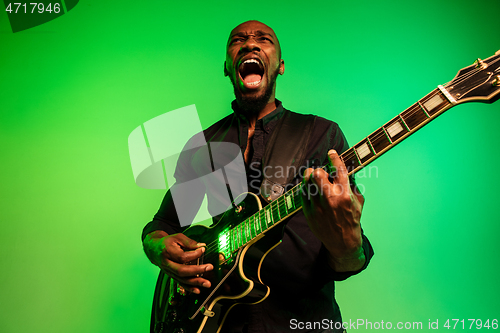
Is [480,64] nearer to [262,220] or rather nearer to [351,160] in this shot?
[351,160]

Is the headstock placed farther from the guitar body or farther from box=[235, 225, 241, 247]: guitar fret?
box=[235, 225, 241, 247]: guitar fret

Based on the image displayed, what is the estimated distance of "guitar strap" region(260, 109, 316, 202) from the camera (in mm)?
1172

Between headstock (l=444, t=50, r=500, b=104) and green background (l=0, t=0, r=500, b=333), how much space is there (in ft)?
3.81

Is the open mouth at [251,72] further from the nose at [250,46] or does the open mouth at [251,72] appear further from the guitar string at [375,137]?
the guitar string at [375,137]

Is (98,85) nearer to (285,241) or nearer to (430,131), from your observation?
(285,241)

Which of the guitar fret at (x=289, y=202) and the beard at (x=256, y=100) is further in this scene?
the beard at (x=256, y=100)

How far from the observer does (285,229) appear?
1129 mm

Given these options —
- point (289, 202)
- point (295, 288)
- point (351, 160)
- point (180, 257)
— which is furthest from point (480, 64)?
point (180, 257)

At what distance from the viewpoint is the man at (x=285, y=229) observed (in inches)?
33.2

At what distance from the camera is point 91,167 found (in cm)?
213

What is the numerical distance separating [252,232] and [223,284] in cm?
21

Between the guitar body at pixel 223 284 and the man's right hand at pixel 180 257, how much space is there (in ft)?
0.12

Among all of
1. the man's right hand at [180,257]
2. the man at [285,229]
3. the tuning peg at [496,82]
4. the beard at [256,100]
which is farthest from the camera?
the beard at [256,100]

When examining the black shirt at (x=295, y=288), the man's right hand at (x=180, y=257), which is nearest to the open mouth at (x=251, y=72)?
the black shirt at (x=295, y=288)
